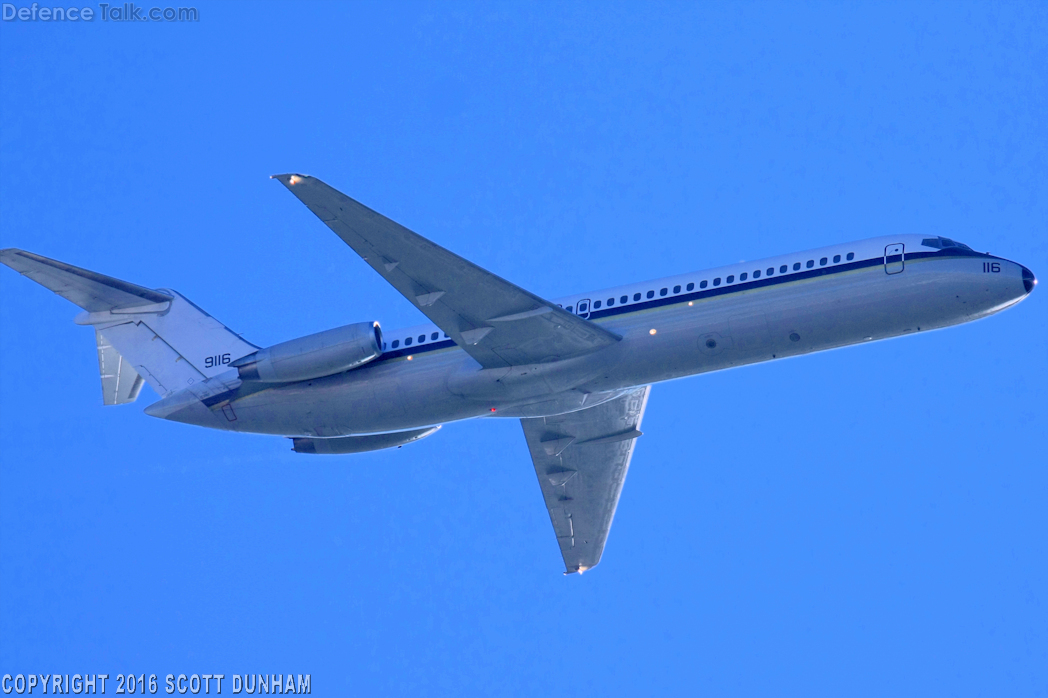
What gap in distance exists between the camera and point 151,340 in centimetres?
2839

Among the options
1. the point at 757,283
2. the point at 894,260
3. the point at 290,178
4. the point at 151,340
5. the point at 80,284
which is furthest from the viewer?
the point at 151,340

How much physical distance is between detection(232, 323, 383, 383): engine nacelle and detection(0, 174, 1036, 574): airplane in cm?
3

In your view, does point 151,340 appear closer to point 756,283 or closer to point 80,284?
point 80,284

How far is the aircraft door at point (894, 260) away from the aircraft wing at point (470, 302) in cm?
605

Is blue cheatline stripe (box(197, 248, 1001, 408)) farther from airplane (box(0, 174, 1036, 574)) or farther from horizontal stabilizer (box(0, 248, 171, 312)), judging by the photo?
horizontal stabilizer (box(0, 248, 171, 312))

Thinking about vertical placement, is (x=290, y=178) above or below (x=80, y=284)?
below

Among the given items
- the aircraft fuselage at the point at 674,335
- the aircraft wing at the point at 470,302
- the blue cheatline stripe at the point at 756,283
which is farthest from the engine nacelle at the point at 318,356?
the aircraft wing at the point at 470,302

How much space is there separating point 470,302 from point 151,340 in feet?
31.4

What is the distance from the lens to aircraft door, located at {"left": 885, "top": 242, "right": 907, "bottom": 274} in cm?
2358

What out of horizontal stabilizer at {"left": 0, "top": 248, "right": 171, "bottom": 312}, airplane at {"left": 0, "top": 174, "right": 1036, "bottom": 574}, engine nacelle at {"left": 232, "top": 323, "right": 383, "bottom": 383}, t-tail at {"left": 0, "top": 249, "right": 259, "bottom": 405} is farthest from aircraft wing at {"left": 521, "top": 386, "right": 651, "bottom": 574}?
horizontal stabilizer at {"left": 0, "top": 248, "right": 171, "bottom": 312}

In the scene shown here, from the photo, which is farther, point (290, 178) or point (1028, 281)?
point (1028, 281)

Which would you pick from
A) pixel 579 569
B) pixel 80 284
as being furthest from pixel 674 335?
pixel 80 284

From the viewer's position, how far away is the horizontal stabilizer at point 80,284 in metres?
25.2

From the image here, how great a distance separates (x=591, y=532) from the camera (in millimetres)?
31828
